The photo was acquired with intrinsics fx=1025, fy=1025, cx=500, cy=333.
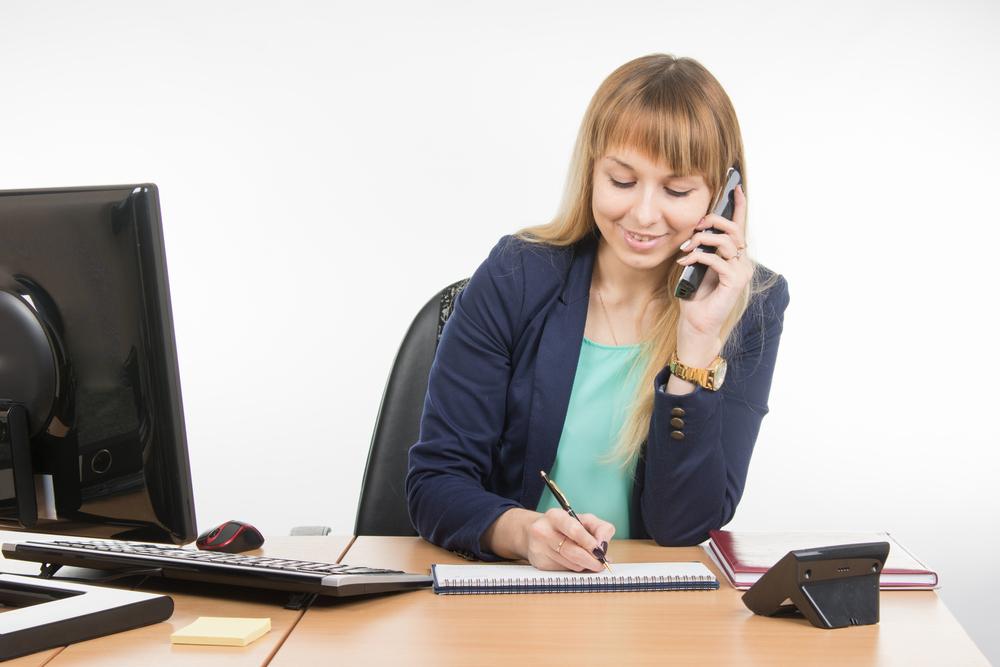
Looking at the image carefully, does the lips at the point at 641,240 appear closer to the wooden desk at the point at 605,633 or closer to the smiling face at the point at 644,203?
the smiling face at the point at 644,203

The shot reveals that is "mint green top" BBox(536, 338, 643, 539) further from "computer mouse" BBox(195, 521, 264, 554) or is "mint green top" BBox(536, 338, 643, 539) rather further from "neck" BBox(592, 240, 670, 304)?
"computer mouse" BBox(195, 521, 264, 554)

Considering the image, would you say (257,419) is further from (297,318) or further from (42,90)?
(42,90)

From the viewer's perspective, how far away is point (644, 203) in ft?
5.05

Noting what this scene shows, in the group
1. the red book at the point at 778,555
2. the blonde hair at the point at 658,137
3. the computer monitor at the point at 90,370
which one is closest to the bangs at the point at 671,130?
the blonde hair at the point at 658,137

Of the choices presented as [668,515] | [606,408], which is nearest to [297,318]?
[606,408]

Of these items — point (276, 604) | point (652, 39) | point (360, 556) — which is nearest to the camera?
point (276, 604)

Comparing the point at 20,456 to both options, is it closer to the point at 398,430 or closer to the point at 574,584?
the point at 574,584

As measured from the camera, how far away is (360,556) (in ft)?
4.64

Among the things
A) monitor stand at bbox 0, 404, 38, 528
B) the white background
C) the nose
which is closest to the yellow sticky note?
monitor stand at bbox 0, 404, 38, 528

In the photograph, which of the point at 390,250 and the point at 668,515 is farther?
the point at 390,250

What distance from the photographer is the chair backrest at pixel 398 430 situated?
176 centimetres

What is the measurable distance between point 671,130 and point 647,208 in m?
0.12

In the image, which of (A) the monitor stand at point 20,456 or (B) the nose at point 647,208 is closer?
(A) the monitor stand at point 20,456

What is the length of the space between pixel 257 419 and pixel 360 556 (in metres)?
1.92
